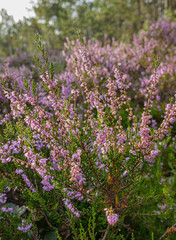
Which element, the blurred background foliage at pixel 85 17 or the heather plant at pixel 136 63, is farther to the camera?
the blurred background foliage at pixel 85 17

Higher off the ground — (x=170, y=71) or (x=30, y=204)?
(x=170, y=71)

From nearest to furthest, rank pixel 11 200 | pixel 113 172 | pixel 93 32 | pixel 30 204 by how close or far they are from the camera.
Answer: pixel 113 172, pixel 30 204, pixel 11 200, pixel 93 32

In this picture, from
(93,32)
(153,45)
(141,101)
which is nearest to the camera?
(141,101)

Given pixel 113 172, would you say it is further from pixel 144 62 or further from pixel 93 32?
pixel 93 32

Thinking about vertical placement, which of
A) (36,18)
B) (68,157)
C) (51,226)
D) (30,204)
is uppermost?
(36,18)

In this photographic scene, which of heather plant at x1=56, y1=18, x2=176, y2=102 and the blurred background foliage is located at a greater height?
the blurred background foliage

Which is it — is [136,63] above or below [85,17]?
below

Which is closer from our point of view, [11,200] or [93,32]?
[11,200]

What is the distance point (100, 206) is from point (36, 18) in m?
26.0

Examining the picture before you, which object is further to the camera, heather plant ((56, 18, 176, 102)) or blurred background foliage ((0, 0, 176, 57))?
blurred background foliage ((0, 0, 176, 57))

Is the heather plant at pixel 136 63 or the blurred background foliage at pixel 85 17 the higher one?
the blurred background foliage at pixel 85 17

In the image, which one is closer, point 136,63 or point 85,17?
point 136,63

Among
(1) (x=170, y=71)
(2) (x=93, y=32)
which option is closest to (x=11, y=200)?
(1) (x=170, y=71)

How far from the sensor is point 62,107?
1699 mm
